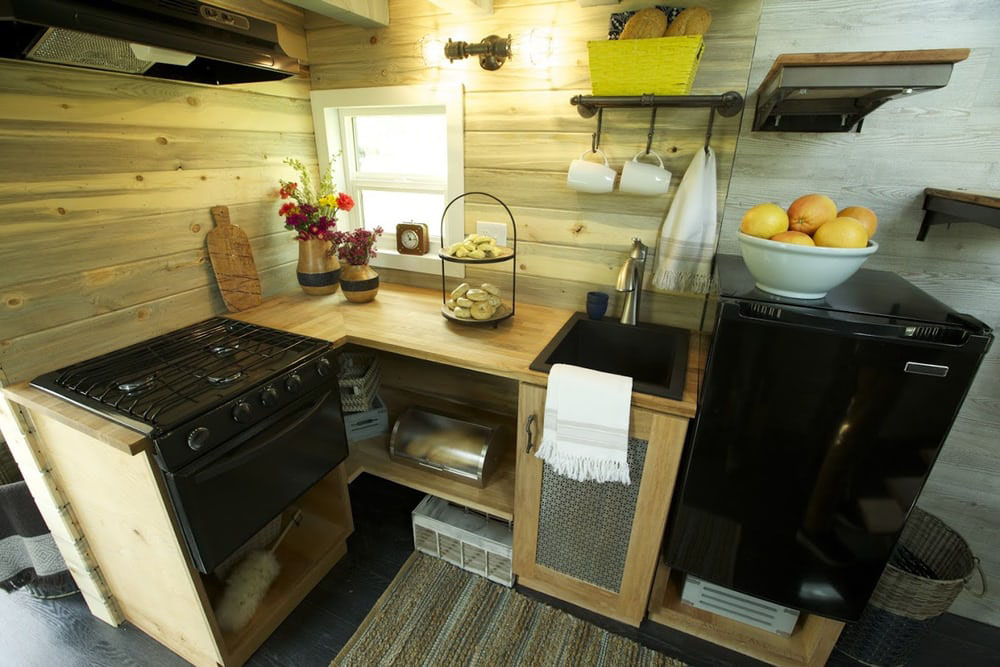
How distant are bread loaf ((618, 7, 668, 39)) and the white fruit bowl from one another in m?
0.64

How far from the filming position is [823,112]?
4.23 ft

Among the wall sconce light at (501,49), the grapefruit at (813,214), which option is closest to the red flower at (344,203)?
the wall sconce light at (501,49)

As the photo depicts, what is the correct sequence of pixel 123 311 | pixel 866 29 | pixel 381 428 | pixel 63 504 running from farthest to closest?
pixel 381 428, pixel 123 311, pixel 63 504, pixel 866 29

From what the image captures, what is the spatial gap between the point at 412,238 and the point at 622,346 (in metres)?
1.06

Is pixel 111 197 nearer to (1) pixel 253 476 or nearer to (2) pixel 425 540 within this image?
(1) pixel 253 476

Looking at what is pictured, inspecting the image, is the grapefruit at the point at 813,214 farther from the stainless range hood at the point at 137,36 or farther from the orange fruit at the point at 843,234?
the stainless range hood at the point at 137,36

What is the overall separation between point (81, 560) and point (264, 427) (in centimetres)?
82

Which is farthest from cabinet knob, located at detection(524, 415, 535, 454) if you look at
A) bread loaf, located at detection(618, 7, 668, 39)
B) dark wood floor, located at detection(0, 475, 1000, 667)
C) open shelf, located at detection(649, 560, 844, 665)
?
bread loaf, located at detection(618, 7, 668, 39)

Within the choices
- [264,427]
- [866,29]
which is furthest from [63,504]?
[866,29]

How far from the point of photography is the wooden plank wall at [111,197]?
1235 millimetres

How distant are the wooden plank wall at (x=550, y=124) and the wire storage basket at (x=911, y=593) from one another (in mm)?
991

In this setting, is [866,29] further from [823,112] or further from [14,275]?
[14,275]

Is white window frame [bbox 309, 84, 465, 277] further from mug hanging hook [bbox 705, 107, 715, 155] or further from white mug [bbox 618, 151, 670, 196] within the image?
mug hanging hook [bbox 705, 107, 715, 155]

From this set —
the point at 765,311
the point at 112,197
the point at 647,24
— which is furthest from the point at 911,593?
the point at 112,197
